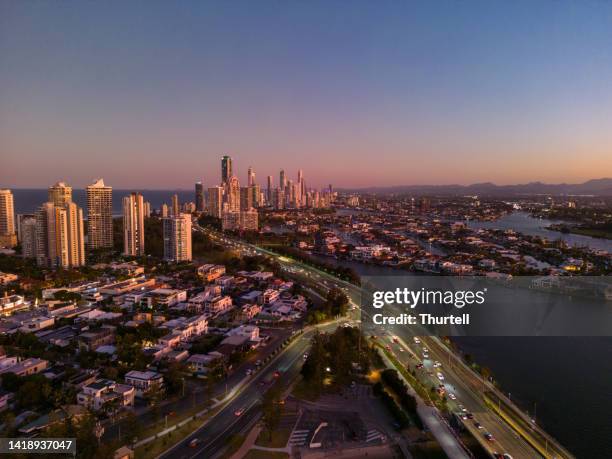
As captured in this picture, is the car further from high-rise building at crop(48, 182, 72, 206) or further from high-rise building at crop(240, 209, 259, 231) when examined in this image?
high-rise building at crop(240, 209, 259, 231)

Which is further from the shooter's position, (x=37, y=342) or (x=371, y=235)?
(x=371, y=235)

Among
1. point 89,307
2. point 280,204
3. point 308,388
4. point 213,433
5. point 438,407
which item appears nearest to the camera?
point 213,433

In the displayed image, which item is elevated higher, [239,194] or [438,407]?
[239,194]

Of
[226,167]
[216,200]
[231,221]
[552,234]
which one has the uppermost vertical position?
[226,167]

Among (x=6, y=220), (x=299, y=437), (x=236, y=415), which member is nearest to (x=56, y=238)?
(x=6, y=220)

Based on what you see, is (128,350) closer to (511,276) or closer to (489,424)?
(489,424)

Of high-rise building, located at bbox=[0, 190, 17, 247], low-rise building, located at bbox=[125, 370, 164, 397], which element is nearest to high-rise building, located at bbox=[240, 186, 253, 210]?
high-rise building, located at bbox=[0, 190, 17, 247]

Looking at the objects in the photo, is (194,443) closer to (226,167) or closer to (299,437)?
(299,437)

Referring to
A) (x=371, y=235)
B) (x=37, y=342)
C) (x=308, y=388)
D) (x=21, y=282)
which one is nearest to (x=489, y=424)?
(x=308, y=388)
